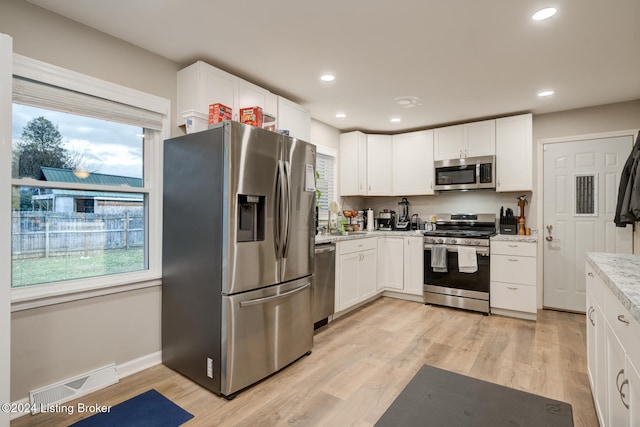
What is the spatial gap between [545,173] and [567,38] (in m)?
2.21

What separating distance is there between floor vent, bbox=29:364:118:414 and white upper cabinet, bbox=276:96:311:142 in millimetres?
2568

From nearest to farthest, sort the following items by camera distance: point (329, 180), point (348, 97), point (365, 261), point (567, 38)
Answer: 1. point (567, 38)
2. point (348, 97)
3. point (365, 261)
4. point (329, 180)

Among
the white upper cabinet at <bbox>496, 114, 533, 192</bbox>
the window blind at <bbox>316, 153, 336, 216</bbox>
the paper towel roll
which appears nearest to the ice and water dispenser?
the window blind at <bbox>316, 153, 336, 216</bbox>

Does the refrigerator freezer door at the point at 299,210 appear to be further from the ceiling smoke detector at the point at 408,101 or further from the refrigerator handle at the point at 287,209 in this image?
the ceiling smoke detector at the point at 408,101

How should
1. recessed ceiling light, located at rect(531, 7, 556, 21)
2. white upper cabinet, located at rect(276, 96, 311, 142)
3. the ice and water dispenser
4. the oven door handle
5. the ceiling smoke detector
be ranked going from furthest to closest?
the oven door handle < the ceiling smoke detector < white upper cabinet, located at rect(276, 96, 311, 142) < the ice and water dispenser < recessed ceiling light, located at rect(531, 7, 556, 21)

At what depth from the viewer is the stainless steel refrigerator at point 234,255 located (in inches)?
83.7

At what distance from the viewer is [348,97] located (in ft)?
11.8

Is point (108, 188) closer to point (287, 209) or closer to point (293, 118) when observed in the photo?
point (287, 209)

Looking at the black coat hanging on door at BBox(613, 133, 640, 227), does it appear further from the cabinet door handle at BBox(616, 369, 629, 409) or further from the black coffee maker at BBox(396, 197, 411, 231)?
the cabinet door handle at BBox(616, 369, 629, 409)

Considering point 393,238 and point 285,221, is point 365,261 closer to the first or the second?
point 393,238

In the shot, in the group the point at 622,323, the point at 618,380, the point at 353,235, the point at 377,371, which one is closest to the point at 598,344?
the point at 618,380

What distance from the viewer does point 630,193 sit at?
3229mm

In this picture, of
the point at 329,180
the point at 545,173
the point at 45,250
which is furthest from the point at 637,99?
the point at 45,250

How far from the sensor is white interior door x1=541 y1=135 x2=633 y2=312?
146 inches
